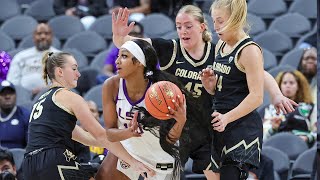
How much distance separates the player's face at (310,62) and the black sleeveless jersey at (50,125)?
4.38m

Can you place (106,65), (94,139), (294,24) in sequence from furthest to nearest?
(294,24), (106,65), (94,139)

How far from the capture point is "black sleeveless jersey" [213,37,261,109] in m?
5.95

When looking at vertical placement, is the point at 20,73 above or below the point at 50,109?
below

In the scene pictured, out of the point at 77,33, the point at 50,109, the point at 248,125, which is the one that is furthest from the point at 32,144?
the point at 77,33

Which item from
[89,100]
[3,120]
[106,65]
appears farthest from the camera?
[106,65]

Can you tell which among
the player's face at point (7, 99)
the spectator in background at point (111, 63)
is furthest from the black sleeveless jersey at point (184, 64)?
the spectator in background at point (111, 63)

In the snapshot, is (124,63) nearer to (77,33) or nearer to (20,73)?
(20,73)

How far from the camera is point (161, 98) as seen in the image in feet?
18.9

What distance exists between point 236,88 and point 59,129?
4.13ft

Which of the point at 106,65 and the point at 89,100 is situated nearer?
the point at 89,100

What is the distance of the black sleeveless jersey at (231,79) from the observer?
595 centimetres

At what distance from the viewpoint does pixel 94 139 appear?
648 cm

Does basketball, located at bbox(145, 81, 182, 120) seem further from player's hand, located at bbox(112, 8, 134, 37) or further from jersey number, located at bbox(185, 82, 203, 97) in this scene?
player's hand, located at bbox(112, 8, 134, 37)

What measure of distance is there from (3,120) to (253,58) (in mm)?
3905
